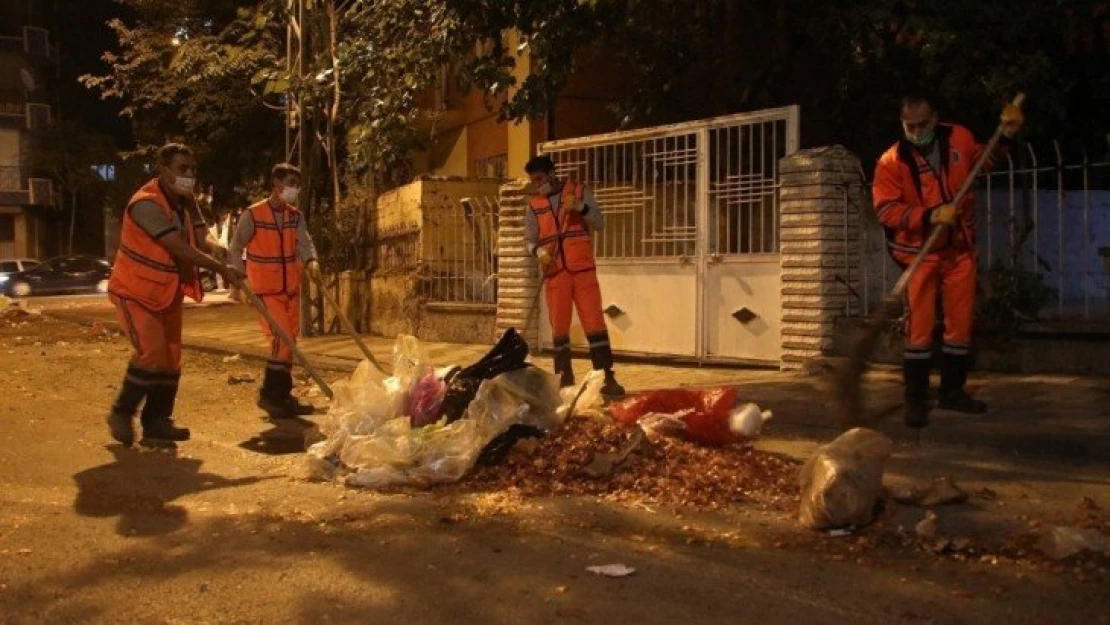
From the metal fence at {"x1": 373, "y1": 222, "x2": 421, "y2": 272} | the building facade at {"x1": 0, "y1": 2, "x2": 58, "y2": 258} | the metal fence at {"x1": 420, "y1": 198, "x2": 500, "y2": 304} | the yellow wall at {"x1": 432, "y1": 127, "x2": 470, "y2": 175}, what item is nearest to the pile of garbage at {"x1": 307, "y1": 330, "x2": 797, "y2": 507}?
the metal fence at {"x1": 420, "y1": 198, "x2": 500, "y2": 304}

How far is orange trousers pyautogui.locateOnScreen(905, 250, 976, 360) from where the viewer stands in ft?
Result: 19.9

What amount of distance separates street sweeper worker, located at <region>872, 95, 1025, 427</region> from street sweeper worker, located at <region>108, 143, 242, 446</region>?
385cm

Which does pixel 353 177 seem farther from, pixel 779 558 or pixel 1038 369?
pixel 779 558

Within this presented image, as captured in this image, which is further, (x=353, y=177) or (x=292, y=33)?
(x=353, y=177)

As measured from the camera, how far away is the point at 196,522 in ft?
16.6

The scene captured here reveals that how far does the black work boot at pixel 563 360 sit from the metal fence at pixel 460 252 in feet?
13.2

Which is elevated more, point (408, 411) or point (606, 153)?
point (606, 153)

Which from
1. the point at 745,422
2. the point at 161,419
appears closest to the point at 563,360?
the point at 745,422

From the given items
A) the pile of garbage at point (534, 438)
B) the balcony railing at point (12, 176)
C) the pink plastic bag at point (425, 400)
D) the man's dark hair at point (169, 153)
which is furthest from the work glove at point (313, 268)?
the balcony railing at point (12, 176)

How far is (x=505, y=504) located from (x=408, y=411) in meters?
1.17

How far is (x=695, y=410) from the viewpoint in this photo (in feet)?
20.3

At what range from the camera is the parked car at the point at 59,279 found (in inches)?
1248

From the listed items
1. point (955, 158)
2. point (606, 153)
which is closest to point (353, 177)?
point (606, 153)

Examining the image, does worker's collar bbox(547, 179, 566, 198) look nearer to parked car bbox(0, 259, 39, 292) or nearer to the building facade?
parked car bbox(0, 259, 39, 292)
